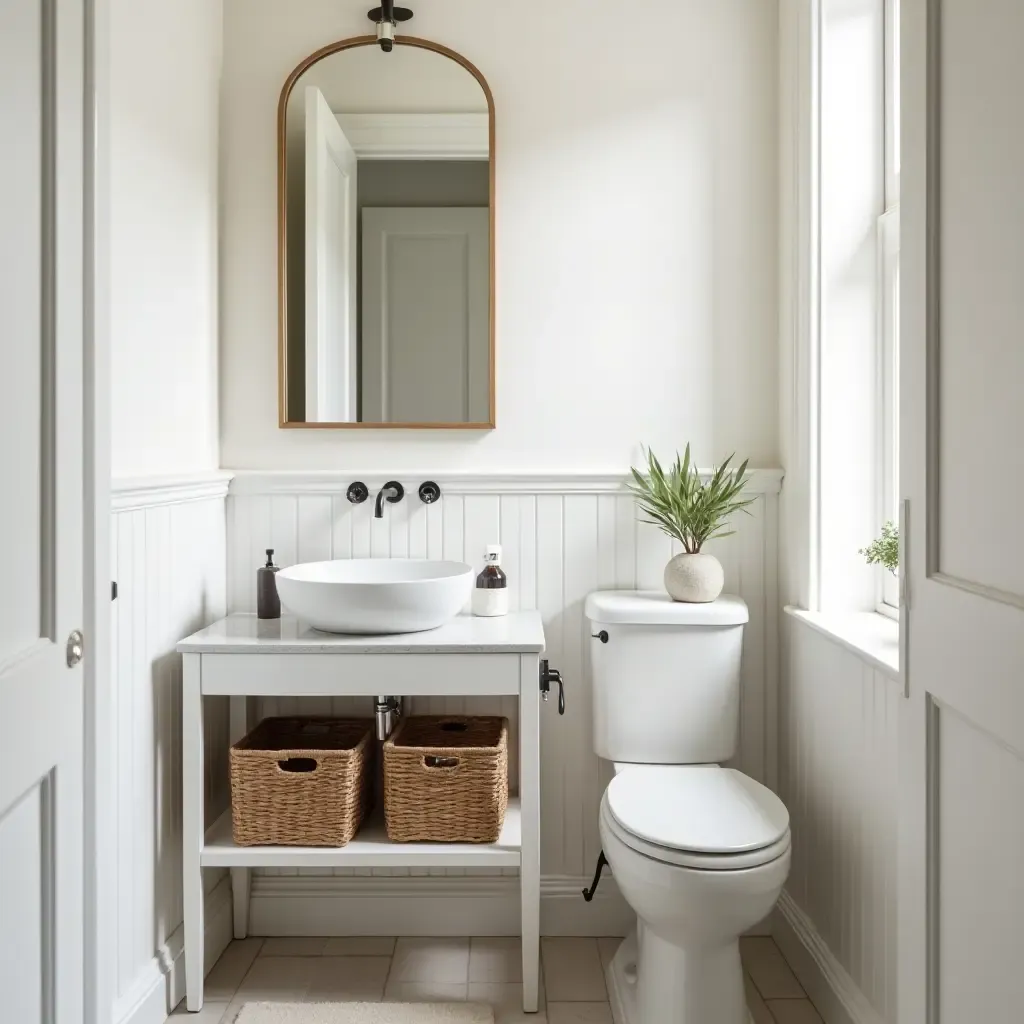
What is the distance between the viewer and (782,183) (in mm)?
2330

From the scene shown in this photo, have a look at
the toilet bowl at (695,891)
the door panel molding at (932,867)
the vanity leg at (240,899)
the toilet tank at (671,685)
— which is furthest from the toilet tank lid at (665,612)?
the vanity leg at (240,899)

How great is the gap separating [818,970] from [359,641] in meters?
1.22

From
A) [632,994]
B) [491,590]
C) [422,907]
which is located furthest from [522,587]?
[632,994]

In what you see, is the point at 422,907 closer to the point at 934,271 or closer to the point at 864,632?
the point at 864,632

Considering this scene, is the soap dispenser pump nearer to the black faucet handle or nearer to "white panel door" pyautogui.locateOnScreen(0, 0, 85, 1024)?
the black faucet handle

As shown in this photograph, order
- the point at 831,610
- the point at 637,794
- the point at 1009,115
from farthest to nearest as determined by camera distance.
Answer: the point at 831,610, the point at 637,794, the point at 1009,115

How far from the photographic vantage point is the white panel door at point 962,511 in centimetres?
94

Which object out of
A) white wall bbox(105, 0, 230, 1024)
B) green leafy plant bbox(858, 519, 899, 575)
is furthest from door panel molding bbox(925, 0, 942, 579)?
white wall bbox(105, 0, 230, 1024)

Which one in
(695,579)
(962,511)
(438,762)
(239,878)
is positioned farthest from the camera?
(239,878)

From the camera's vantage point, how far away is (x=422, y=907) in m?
2.34

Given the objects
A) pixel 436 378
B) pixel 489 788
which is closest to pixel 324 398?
pixel 436 378

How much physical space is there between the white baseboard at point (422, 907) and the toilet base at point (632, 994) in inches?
5.2

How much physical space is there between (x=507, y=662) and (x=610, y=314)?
961mm

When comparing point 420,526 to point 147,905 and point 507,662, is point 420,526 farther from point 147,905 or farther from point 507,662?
point 147,905
